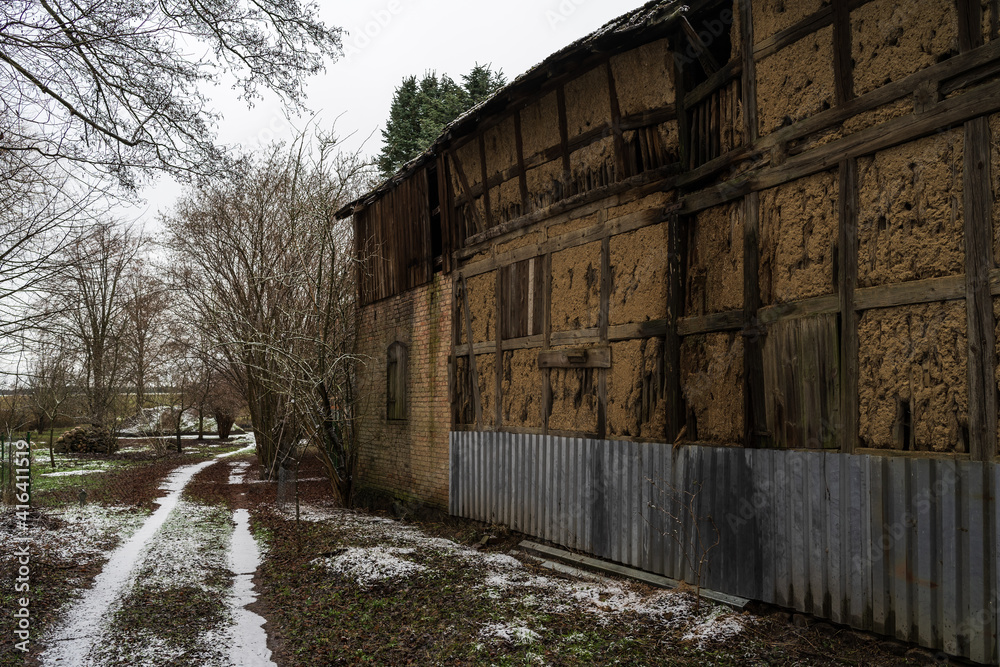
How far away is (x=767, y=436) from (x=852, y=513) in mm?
946

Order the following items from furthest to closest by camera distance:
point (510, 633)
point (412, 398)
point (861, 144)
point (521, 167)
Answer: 1. point (412, 398)
2. point (521, 167)
3. point (510, 633)
4. point (861, 144)

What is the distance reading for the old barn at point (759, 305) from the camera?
424 cm

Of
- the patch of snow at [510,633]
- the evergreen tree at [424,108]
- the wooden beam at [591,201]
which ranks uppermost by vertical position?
the evergreen tree at [424,108]

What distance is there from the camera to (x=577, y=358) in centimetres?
771

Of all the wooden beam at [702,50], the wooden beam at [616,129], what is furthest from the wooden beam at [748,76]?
the wooden beam at [616,129]

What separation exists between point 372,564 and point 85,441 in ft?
86.2

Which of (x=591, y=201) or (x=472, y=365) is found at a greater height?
(x=591, y=201)

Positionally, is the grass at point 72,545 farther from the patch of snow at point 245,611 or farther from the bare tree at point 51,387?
the bare tree at point 51,387

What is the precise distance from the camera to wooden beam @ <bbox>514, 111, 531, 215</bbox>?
9.01m

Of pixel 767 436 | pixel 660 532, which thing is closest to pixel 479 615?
pixel 660 532

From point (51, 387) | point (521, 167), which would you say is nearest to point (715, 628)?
point (521, 167)

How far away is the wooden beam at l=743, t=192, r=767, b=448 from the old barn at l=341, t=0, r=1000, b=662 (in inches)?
1.0

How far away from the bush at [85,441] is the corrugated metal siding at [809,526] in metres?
27.1

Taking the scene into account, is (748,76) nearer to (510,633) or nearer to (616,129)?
(616,129)
